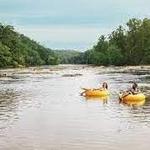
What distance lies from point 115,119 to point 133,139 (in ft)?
26.7

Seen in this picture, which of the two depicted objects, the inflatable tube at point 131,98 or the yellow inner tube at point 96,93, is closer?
the inflatable tube at point 131,98

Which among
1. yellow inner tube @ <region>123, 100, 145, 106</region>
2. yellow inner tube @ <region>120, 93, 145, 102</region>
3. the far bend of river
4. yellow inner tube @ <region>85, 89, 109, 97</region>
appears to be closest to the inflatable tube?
yellow inner tube @ <region>120, 93, 145, 102</region>

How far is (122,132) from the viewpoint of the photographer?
1192 inches

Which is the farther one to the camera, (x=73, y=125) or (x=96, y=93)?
(x=96, y=93)

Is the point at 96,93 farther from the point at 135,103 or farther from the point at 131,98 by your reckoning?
the point at 135,103

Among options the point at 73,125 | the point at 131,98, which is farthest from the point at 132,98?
the point at 73,125

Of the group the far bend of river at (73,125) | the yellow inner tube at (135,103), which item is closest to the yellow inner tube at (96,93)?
the far bend of river at (73,125)

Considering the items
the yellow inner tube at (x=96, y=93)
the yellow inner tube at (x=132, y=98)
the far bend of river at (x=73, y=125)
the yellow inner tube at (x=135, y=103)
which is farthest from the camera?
the yellow inner tube at (x=96, y=93)

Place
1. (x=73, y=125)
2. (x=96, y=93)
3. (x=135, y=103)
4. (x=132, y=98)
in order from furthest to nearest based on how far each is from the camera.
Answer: (x=96, y=93) < (x=132, y=98) < (x=135, y=103) < (x=73, y=125)

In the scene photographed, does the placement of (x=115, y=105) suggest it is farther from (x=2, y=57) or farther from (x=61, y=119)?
(x=2, y=57)

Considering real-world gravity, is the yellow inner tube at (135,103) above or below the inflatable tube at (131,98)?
below

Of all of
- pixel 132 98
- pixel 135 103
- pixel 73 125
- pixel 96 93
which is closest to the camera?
pixel 73 125

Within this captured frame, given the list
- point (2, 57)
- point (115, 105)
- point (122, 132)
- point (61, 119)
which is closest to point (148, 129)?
point (122, 132)

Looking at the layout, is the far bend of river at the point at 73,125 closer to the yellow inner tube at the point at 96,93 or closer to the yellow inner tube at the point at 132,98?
the yellow inner tube at the point at 132,98
